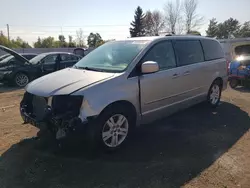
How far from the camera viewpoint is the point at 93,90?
3340 mm

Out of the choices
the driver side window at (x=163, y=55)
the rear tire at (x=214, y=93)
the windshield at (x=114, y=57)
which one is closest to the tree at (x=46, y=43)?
the rear tire at (x=214, y=93)

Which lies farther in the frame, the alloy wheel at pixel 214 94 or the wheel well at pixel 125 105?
the alloy wheel at pixel 214 94

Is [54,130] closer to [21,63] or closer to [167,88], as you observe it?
[167,88]

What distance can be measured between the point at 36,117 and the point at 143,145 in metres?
1.78

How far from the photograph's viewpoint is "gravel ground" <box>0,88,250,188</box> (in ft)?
9.88

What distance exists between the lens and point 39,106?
144 inches

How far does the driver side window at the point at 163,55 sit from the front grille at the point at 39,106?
1788 mm

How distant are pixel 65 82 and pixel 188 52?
9.28ft

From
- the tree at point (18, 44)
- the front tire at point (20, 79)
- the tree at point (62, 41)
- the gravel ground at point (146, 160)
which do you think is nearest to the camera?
the gravel ground at point (146, 160)

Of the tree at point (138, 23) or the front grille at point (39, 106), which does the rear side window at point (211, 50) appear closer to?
the front grille at point (39, 106)

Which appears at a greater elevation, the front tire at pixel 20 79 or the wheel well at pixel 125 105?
the front tire at pixel 20 79

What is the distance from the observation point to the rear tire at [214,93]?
5973 millimetres

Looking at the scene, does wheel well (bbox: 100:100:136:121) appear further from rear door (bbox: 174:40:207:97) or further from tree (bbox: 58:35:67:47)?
tree (bbox: 58:35:67:47)

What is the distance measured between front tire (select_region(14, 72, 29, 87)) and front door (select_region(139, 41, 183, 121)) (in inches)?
317
